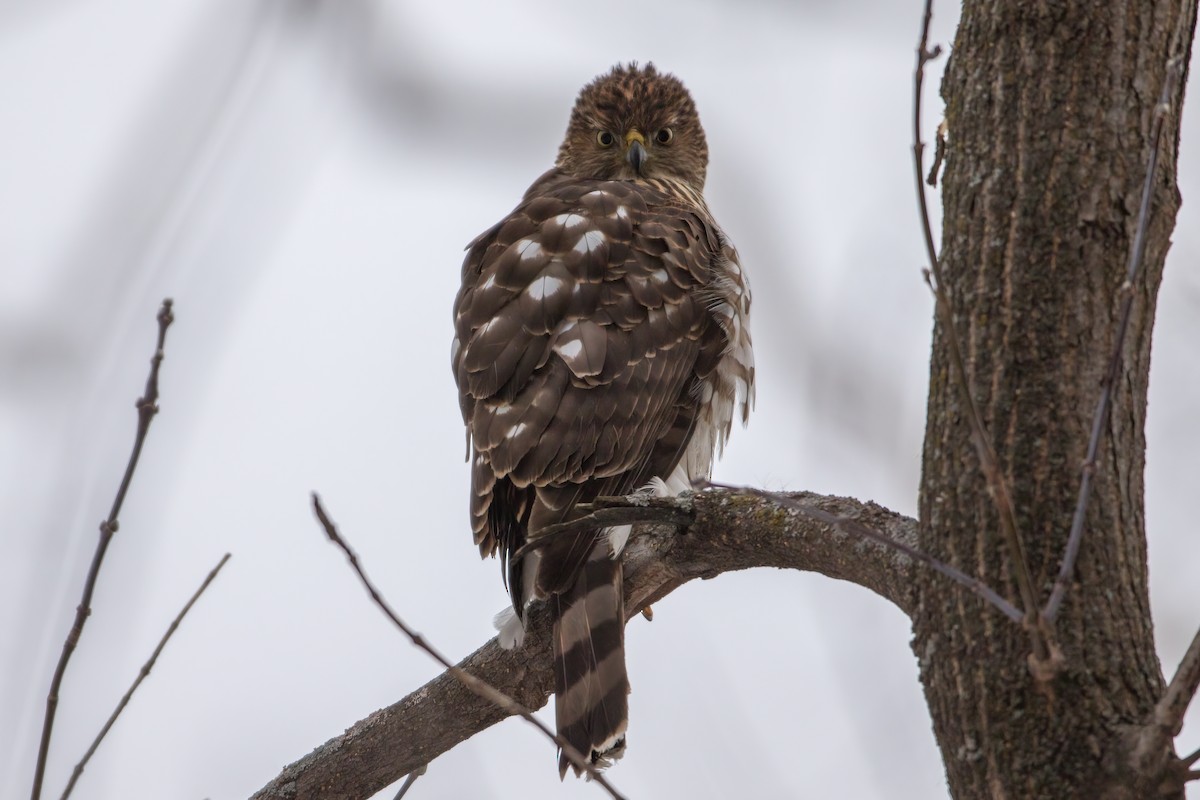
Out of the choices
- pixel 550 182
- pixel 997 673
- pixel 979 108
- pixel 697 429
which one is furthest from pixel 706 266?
pixel 997 673

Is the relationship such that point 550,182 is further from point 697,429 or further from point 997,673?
point 997,673

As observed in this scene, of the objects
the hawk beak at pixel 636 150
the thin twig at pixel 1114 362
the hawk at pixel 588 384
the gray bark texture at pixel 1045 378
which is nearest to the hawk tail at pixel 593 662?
the hawk at pixel 588 384

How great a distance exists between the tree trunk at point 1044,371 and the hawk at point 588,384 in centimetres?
150

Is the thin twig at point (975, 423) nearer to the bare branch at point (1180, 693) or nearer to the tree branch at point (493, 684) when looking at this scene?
the bare branch at point (1180, 693)

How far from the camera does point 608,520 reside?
9.57 ft

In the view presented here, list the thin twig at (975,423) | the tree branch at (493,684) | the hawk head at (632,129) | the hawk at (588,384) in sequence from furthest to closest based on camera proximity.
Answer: the hawk head at (632,129) < the hawk at (588,384) < the tree branch at (493,684) < the thin twig at (975,423)

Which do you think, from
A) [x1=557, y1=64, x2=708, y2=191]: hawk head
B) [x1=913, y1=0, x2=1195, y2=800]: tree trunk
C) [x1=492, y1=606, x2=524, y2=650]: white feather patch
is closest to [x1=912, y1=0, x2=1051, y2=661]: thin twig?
[x1=913, y1=0, x2=1195, y2=800]: tree trunk

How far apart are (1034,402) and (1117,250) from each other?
0.96ft

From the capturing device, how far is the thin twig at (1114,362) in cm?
174

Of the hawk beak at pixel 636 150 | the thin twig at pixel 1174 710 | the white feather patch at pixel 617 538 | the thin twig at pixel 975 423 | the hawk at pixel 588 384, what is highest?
the hawk beak at pixel 636 150

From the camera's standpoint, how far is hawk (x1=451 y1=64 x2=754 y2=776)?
11.7ft

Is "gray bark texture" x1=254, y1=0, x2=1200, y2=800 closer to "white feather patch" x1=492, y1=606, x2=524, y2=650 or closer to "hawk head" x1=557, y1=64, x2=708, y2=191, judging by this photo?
"white feather patch" x1=492, y1=606, x2=524, y2=650

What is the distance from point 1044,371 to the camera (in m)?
2.07

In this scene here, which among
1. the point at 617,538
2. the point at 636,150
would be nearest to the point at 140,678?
the point at 617,538
